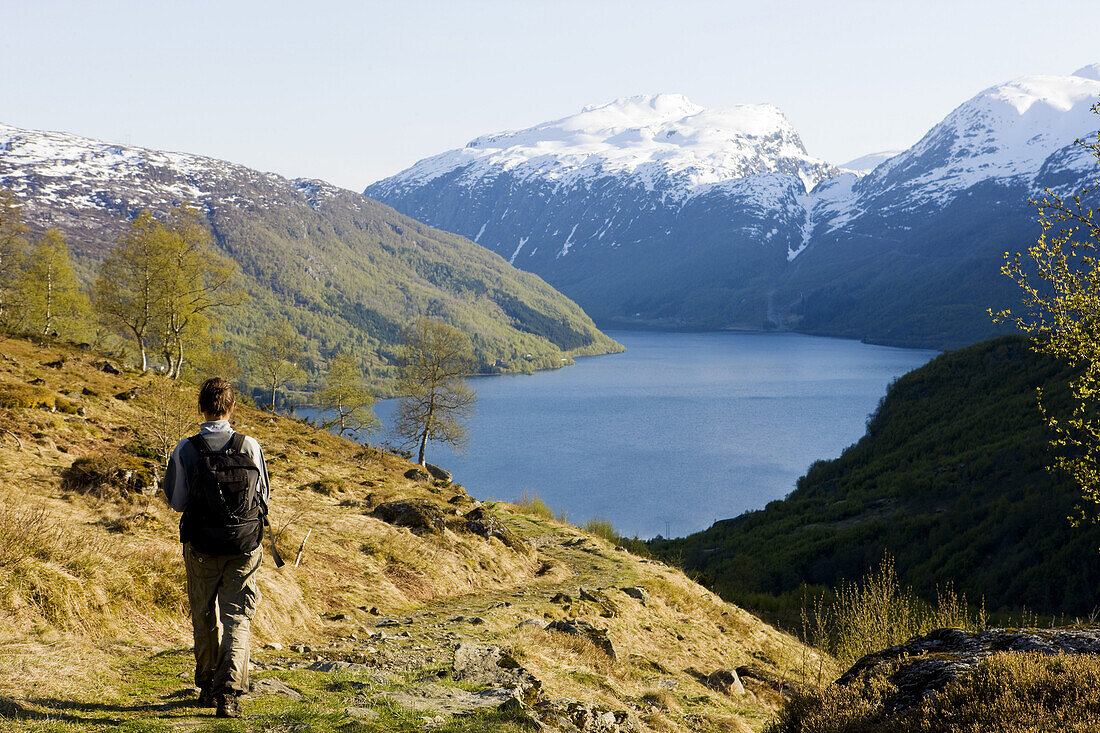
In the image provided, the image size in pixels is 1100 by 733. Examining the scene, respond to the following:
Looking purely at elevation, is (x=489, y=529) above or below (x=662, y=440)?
above

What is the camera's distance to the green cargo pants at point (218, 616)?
554 centimetres

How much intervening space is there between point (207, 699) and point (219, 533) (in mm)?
1339

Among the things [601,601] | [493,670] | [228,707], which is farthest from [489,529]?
[228,707]

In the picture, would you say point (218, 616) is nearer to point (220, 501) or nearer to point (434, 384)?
point (220, 501)

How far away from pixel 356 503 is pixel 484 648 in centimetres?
908

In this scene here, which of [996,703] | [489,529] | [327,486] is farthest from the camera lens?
[327,486]

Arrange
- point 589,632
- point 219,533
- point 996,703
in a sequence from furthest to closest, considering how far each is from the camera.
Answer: point 589,632 < point 219,533 < point 996,703

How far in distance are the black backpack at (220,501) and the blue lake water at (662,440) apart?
54397 millimetres

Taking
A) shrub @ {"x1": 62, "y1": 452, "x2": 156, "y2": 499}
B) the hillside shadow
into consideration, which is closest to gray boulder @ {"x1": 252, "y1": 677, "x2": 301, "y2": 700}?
the hillside shadow

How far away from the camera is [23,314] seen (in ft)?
133

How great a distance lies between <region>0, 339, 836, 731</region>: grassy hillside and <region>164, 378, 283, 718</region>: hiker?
32 cm

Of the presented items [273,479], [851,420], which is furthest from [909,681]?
[851,420]

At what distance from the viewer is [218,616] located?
5625 mm

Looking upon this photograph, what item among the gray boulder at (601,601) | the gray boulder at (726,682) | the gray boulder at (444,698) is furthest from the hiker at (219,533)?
the gray boulder at (601,601)
